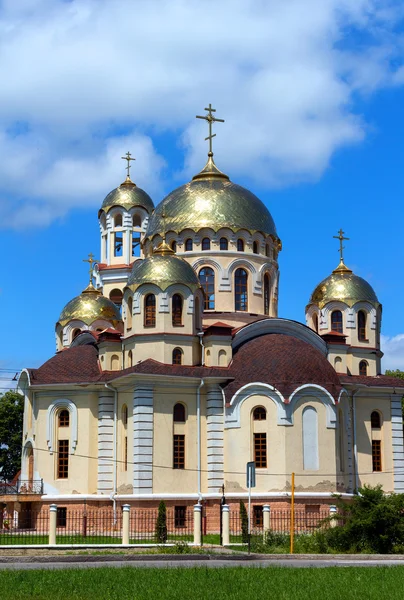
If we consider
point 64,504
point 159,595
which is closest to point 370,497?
point 159,595

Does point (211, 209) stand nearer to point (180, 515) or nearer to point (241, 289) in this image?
point (241, 289)

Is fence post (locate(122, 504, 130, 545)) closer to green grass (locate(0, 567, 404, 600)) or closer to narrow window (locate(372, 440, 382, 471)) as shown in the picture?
green grass (locate(0, 567, 404, 600))

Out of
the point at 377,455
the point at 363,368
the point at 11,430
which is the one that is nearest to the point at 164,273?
the point at 363,368

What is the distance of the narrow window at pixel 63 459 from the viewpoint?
38188mm

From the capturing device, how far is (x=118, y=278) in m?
49.4

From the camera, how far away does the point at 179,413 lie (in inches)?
1459

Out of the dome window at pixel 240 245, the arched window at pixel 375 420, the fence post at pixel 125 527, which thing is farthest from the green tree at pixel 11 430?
the fence post at pixel 125 527

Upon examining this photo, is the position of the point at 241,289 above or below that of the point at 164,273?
above

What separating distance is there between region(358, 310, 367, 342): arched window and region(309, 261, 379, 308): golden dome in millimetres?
710

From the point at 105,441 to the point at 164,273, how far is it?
695 centimetres

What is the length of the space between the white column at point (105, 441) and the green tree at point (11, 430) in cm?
1823

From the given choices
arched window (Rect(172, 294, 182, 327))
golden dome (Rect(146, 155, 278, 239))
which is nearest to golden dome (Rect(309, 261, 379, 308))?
golden dome (Rect(146, 155, 278, 239))

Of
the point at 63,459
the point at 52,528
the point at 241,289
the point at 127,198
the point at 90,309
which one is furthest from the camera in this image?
the point at 127,198

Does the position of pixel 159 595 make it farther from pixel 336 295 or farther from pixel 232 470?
pixel 336 295
